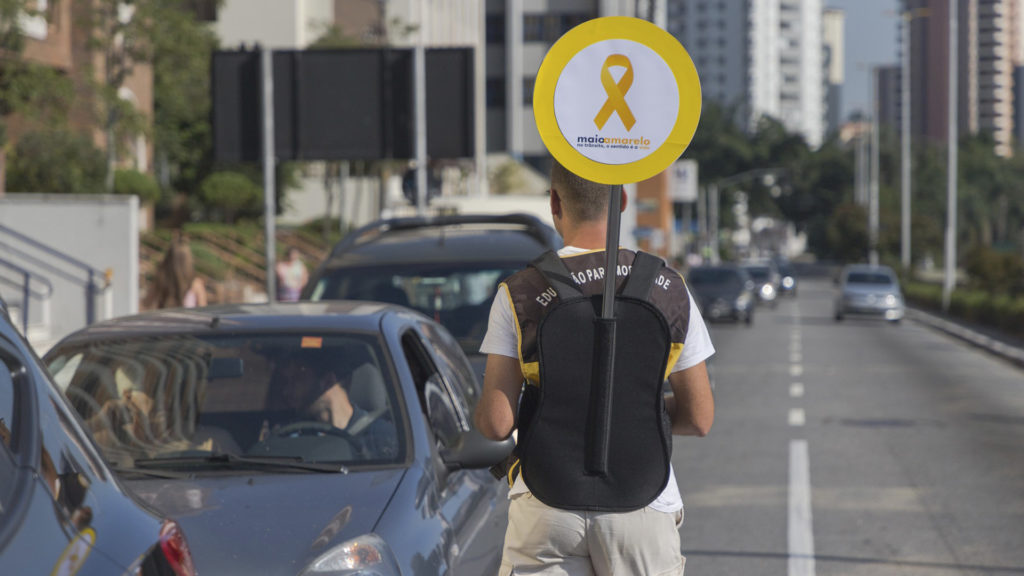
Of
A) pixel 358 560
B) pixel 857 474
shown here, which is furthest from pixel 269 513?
pixel 857 474

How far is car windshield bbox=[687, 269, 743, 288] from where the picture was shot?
1483 inches

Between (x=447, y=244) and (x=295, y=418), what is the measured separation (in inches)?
172

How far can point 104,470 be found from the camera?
2.80 meters

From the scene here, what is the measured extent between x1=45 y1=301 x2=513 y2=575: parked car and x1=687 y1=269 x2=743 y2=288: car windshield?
3237 centimetres

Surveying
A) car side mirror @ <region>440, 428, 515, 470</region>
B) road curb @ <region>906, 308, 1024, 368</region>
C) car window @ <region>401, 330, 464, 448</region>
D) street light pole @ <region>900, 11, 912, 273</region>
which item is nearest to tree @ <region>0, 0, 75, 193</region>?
road curb @ <region>906, 308, 1024, 368</region>

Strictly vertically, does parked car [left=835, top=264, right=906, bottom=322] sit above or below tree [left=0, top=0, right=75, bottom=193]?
below

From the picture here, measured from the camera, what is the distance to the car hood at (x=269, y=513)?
3.99 meters

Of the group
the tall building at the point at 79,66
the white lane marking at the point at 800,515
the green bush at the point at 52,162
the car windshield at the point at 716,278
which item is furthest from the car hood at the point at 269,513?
the car windshield at the point at 716,278

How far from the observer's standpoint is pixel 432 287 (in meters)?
9.13

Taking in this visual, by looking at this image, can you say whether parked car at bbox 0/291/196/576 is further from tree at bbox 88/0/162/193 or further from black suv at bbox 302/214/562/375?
tree at bbox 88/0/162/193

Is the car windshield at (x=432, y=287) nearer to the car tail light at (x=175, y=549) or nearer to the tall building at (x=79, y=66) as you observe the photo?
the car tail light at (x=175, y=549)

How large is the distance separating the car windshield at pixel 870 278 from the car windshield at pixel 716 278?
159 inches

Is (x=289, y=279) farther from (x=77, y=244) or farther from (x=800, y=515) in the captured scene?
(x=800, y=515)

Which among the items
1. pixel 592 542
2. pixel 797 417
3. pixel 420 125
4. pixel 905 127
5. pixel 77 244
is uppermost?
pixel 905 127
